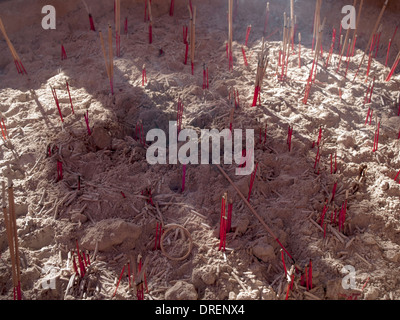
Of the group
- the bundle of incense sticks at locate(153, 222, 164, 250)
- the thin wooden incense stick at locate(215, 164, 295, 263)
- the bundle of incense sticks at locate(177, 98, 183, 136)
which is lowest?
the bundle of incense sticks at locate(153, 222, 164, 250)

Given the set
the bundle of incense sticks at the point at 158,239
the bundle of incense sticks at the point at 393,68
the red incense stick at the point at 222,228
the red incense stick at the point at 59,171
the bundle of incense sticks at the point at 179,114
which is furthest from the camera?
the bundle of incense sticks at the point at 393,68

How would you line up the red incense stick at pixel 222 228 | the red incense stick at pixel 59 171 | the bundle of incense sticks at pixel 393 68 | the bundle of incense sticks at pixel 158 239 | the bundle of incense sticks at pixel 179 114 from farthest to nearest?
the bundle of incense sticks at pixel 393 68, the bundle of incense sticks at pixel 179 114, the red incense stick at pixel 59 171, the bundle of incense sticks at pixel 158 239, the red incense stick at pixel 222 228

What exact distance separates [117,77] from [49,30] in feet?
3.80

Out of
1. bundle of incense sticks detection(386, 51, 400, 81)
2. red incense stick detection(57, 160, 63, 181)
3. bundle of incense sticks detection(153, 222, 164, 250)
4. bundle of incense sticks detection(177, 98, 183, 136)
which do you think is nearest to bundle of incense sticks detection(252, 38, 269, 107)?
bundle of incense sticks detection(177, 98, 183, 136)

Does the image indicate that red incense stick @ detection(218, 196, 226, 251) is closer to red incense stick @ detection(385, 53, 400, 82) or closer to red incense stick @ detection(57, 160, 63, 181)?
red incense stick @ detection(57, 160, 63, 181)

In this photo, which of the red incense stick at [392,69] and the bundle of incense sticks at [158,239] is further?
the red incense stick at [392,69]

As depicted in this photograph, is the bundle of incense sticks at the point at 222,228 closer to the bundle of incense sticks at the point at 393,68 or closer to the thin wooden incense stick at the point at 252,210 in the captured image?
the thin wooden incense stick at the point at 252,210

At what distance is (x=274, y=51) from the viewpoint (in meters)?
3.98

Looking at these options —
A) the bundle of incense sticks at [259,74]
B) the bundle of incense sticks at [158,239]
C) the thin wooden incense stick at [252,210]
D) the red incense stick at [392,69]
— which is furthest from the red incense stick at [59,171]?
the red incense stick at [392,69]

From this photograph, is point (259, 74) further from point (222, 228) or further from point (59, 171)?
point (59, 171)

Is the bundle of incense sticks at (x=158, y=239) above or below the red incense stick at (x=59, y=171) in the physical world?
below

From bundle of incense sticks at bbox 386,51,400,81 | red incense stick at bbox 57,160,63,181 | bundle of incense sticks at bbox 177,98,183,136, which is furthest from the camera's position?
bundle of incense sticks at bbox 386,51,400,81

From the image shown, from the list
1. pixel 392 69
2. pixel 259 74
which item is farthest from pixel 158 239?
pixel 392 69

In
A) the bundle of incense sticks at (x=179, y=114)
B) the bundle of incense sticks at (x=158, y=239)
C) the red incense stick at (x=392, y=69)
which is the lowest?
the bundle of incense sticks at (x=158, y=239)
